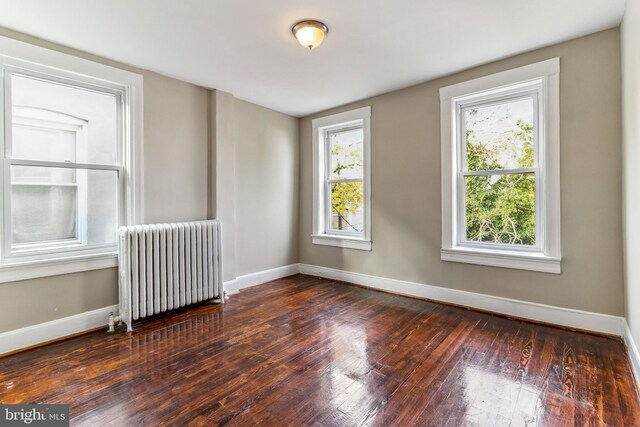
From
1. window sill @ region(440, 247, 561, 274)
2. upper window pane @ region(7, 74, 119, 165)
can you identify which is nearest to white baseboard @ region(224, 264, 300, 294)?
upper window pane @ region(7, 74, 119, 165)

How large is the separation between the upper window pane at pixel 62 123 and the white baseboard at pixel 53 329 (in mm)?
1452

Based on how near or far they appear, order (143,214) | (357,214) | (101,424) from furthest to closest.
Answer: (357,214) < (143,214) < (101,424)

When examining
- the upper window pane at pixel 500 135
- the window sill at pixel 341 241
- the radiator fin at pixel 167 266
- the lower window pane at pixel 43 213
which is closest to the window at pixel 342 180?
the window sill at pixel 341 241

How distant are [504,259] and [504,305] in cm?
48

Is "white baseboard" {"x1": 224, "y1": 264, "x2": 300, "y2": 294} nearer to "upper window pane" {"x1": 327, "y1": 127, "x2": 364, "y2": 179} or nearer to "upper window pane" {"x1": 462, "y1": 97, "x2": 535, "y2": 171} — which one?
"upper window pane" {"x1": 327, "y1": 127, "x2": 364, "y2": 179}

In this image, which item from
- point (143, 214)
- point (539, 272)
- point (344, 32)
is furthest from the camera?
point (143, 214)

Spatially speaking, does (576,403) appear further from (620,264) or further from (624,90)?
(624,90)

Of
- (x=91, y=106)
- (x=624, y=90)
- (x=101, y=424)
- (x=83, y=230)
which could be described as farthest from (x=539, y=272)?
(x=91, y=106)

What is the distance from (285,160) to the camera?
4992 millimetres

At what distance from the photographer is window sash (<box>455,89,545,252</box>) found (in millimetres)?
3035

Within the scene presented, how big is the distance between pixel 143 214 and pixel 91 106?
116 cm

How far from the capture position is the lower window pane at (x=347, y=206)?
4609 millimetres

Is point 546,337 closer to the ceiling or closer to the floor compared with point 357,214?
closer to the floor

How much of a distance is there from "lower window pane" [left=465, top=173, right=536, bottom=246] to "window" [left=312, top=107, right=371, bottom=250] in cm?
134
